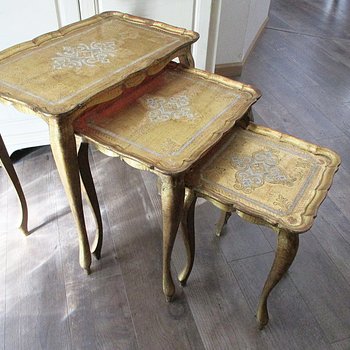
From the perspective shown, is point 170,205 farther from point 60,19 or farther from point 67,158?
point 60,19

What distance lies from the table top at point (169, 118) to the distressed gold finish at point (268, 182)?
0.30 ft

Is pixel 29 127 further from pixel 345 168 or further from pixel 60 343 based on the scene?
pixel 345 168

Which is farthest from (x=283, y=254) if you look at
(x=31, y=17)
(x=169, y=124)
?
(x=31, y=17)

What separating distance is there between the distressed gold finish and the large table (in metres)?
0.09

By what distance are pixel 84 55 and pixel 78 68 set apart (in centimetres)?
8

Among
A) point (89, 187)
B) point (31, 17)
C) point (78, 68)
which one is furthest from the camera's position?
point (31, 17)

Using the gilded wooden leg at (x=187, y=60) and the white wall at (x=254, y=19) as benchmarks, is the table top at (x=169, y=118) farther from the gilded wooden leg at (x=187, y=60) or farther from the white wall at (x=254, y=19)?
the white wall at (x=254, y=19)

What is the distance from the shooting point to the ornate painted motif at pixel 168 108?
108 centimetres

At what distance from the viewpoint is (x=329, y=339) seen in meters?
1.21

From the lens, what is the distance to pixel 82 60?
113 cm

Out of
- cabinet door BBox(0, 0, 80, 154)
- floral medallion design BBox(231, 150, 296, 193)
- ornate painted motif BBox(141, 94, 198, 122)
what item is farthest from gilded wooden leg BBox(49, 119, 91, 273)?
cabinet door BBox(0, 0, 80, 154)

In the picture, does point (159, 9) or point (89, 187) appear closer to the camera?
point (89, 187)

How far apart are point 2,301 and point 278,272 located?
884mm

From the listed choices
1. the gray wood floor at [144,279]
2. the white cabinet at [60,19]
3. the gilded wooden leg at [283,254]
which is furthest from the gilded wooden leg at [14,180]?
the gilded wooden leg at [283,254]
